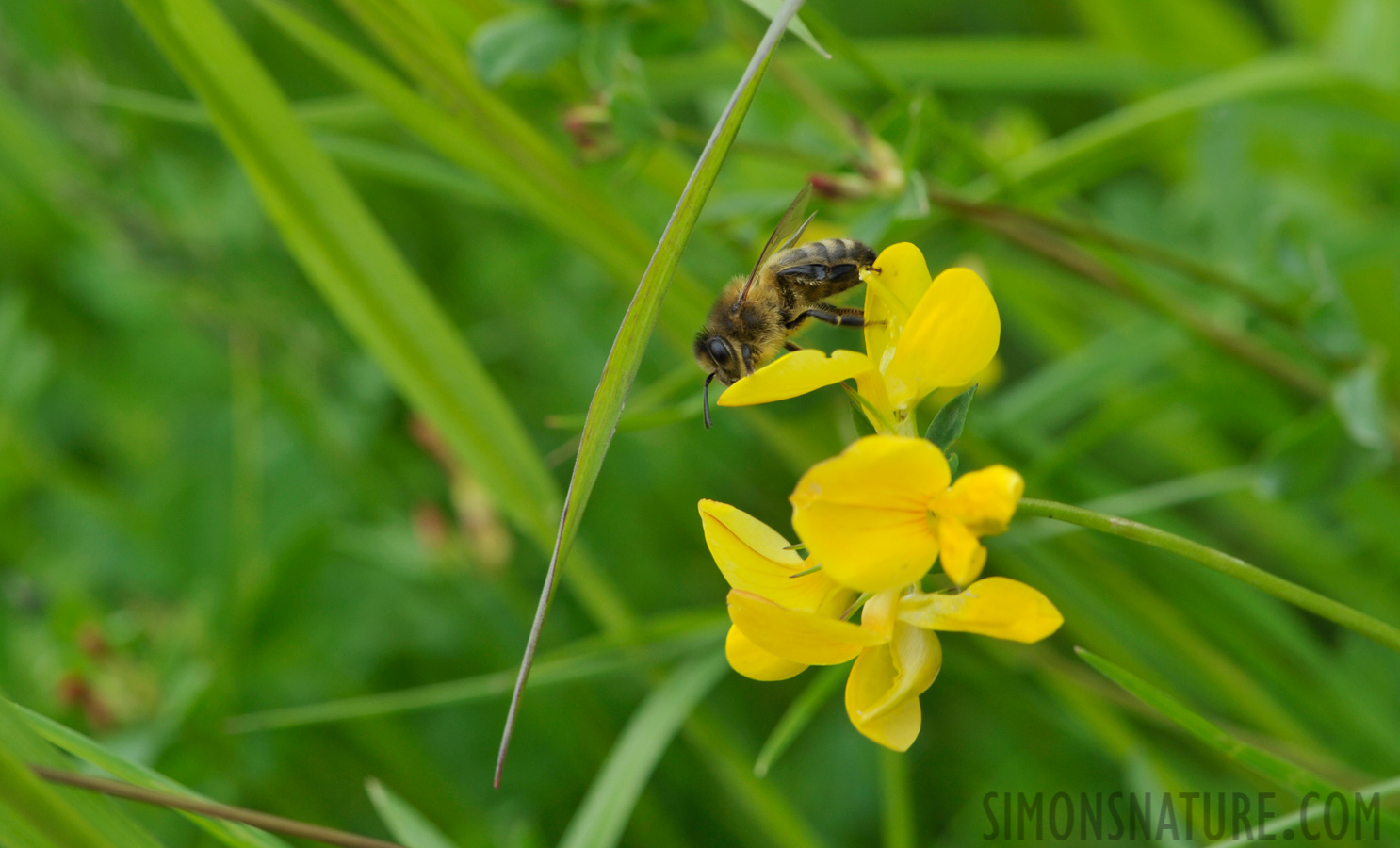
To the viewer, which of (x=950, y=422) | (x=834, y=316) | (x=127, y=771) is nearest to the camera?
(x=950, y=422)

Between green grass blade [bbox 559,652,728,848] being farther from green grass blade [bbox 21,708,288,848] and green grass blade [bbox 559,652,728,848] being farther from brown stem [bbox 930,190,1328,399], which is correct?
brown stem [bbox 930,190,1328,399]

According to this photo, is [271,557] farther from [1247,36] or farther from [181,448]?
[1247,36]

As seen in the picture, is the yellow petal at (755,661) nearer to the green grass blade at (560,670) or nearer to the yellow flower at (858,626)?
the yellow flower at (858,626)

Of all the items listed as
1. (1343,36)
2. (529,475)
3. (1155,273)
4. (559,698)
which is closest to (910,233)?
(529,475)

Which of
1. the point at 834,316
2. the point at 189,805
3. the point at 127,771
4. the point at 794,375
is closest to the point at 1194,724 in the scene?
the point at 794,375

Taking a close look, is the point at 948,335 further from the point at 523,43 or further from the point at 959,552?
the point at 523,43

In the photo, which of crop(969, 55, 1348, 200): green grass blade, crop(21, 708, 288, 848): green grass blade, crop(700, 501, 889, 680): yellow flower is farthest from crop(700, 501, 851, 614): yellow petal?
crop(969, 55, 1348, 200): green grass blade
